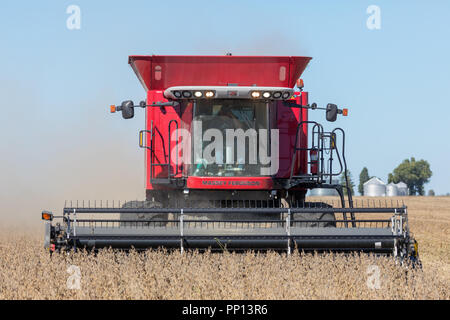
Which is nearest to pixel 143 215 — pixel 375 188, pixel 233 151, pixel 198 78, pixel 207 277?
pixel 233 151

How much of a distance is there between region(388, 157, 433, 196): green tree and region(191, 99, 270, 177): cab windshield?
370 ft

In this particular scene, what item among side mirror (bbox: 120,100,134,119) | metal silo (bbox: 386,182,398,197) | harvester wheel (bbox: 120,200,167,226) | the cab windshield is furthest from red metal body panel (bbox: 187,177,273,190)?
metal silo (bbox: 386,182,398,197)

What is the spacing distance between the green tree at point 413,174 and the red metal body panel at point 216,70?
112 m

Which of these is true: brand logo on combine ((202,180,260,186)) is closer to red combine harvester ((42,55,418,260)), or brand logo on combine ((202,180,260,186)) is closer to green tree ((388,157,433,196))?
red combine harvester ((42,55,418,260))

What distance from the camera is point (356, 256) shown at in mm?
6910

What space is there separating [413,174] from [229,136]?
4478 inches

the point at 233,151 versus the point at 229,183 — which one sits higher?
the point at 233,151

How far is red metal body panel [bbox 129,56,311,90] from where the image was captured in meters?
9.31

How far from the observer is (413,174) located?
388 ft

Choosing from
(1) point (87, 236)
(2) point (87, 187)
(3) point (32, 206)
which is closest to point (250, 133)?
(1) point (87, 236)

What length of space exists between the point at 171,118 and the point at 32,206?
10.2 m

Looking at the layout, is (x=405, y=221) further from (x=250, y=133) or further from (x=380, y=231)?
(x=250, y=133)

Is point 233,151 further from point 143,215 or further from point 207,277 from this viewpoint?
point 207,277

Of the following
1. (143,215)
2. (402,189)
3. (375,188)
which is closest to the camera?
(143,215)
